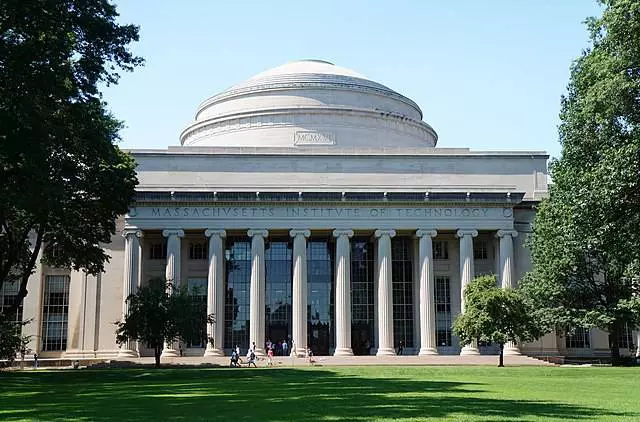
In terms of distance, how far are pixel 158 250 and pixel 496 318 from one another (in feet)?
102

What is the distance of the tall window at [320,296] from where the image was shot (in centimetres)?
6600

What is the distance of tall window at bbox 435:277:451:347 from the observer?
66062 millimetres

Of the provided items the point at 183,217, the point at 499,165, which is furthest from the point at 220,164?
the point at 499,165

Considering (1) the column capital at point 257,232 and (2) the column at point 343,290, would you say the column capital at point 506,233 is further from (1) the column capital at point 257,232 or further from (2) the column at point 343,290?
(1) the column capital at point 257,232

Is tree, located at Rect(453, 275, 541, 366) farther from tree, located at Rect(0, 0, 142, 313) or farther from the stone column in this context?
tree, located at Rect(0, 0, 142, 313)

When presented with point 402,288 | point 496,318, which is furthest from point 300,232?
point 496,318

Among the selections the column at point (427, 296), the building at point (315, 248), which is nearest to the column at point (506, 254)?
the building at point (315, 248)

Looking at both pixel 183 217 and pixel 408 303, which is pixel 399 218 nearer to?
pixel 408 303

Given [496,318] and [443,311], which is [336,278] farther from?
[496,318]

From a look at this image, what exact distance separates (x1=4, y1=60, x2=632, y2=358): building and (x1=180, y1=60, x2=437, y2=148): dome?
16.7ft

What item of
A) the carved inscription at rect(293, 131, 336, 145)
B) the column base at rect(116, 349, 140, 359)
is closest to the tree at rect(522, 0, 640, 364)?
the carved inscription at rect(293, 131, 336, 145)

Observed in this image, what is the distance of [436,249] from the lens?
67.8 meters

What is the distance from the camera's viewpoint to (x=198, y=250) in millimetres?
67750

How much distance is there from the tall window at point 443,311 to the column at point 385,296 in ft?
16.4
